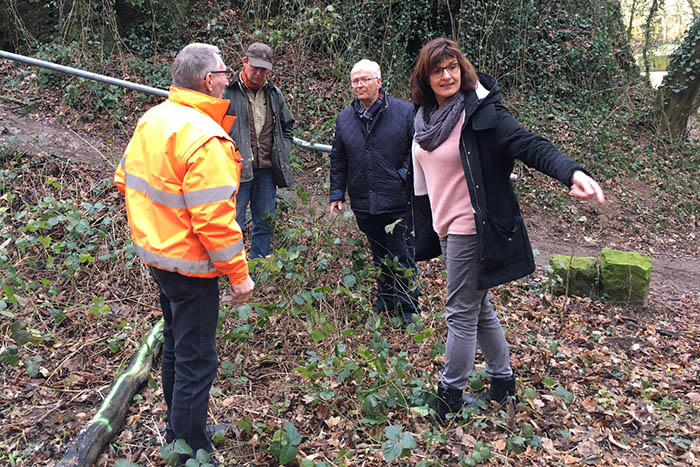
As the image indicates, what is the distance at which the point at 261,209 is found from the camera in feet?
14.8

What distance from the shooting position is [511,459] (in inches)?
109

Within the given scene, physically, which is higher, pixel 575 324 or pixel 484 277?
pixel 484 277

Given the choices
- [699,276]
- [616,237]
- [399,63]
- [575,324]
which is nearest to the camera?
[575,324]

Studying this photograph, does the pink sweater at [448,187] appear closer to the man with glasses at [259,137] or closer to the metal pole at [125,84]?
the man with glasses at [259,137]

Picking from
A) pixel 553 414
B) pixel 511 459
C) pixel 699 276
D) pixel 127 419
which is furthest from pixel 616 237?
pixel 127 419

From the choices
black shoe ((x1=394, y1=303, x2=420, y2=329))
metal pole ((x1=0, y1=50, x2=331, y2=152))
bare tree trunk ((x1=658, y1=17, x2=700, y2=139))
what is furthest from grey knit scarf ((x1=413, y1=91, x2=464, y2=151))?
bare tree trunk ((x1=658, y1=17, x2=700, y2=139))

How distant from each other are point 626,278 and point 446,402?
320cm

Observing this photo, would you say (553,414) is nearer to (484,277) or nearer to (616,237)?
(484,277)

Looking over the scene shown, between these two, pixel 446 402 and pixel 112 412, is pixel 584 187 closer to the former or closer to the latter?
pixel 446 402

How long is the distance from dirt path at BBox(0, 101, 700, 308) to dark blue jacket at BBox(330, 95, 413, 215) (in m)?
2.85

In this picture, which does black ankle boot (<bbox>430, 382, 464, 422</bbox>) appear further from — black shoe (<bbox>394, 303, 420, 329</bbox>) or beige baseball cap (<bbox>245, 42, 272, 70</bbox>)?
beige baseball cap (<bbox>245, 42, 272, 70</bbox>)

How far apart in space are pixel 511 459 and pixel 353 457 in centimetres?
81

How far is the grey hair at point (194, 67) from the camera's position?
Result: 2.32 meters

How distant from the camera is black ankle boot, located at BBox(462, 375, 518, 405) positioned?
3.11 m
